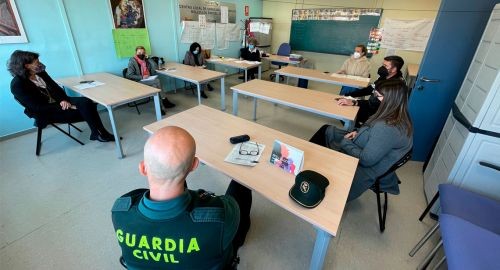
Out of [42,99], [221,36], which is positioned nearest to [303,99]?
[42,99]

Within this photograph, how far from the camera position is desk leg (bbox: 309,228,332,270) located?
1089 mm

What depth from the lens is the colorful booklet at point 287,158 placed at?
1328mm

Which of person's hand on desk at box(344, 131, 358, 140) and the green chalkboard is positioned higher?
the green chalkboard

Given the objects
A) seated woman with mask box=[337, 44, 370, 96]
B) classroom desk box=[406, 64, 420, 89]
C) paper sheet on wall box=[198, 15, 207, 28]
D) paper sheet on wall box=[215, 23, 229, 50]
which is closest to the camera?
seated woman with mask box=[337, 44, 370, 96]

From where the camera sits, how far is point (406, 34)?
16.4ft

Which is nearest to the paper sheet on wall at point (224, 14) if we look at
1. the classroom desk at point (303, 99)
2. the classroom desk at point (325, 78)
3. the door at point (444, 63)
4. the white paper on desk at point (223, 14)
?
the white paper on desk at point (223, 14)

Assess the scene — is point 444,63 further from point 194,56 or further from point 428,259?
point 194,56

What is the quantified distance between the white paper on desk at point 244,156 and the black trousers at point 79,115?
7.20 ft

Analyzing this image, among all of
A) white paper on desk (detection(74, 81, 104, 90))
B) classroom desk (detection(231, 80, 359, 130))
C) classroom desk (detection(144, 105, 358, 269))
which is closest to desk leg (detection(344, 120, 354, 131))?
classroom desk (detection(231, 80, 359, 130))

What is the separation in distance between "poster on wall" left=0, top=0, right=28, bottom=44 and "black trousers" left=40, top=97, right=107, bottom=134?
3.14 ft

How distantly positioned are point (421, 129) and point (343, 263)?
6.53ft

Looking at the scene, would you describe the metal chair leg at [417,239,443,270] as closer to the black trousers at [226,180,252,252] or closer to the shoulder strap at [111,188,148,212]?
the black trousers at [226,180,252,252]

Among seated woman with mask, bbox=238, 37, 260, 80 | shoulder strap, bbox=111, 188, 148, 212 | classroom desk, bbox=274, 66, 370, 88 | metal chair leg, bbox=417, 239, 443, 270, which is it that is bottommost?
metal chair leg, bbox=417, 239, 443, 270

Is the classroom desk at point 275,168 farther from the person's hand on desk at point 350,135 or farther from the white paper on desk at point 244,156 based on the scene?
the person's hand on desk at point 350,135
